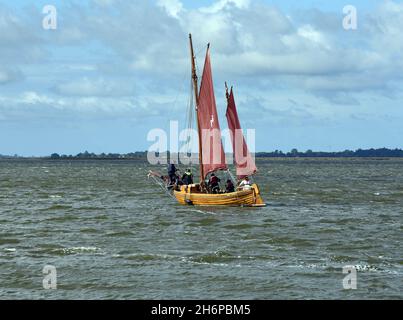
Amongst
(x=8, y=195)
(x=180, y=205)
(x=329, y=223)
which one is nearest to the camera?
(x=329, y=223)

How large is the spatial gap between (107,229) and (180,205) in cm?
1628

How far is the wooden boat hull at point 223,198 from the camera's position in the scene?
157 ft

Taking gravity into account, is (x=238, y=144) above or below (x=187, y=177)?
above

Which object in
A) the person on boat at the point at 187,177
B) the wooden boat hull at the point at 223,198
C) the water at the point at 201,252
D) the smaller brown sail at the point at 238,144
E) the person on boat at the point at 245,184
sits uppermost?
the smaller brown sail at the point at 238,144

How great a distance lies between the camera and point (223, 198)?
48188mm

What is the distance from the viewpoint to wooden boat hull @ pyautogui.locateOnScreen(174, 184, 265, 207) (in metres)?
47.8

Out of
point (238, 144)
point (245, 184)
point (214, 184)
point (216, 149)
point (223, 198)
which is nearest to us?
point (223, 198)

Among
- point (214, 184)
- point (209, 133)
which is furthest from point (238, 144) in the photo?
point (214, 184)

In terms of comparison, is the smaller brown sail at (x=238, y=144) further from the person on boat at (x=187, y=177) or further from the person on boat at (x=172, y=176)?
the person on boat at (x=172, y=176)

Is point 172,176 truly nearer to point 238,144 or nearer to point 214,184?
point 214,184

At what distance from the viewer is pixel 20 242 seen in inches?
1260

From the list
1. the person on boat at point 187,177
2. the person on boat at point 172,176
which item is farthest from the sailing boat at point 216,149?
the person on boat at point 172,176
